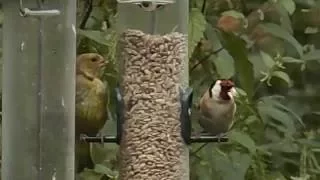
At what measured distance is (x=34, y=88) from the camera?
2.11 metres

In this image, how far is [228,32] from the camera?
301 cm

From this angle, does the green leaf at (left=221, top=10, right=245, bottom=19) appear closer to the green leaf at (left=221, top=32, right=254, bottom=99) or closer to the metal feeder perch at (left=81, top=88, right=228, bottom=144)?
the green leaf at (left=221, top=32, right=254, bottom=99)

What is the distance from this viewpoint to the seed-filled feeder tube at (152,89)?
2.47 metres

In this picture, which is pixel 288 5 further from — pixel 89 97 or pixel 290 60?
pixel 89 97

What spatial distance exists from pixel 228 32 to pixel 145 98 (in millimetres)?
566

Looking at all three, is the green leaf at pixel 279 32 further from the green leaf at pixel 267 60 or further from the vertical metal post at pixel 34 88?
the vertical metal post at pixel 34 88

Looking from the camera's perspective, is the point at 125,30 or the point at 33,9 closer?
the point at 33,9

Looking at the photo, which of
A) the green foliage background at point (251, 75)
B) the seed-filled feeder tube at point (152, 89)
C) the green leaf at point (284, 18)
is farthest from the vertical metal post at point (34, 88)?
the green leaf at point (284, 18)

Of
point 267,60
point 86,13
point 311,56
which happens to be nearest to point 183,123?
point 86,13

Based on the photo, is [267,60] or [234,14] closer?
[234,14]

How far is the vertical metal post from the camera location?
6.93 ft

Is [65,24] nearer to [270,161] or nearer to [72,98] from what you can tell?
[72,98]

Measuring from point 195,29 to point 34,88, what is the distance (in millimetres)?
804

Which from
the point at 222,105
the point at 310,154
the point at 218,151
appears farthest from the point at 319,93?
the point at 222,105
